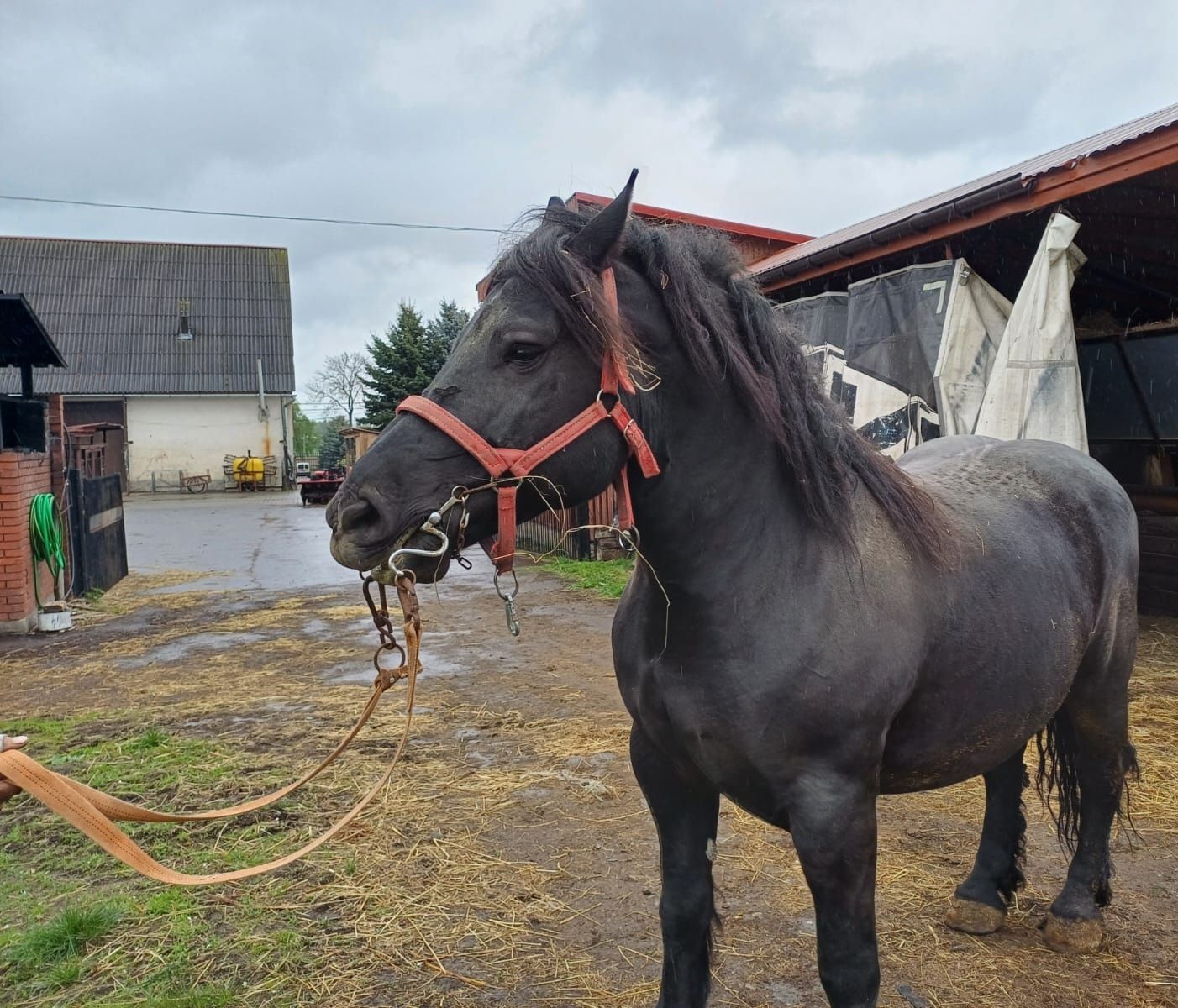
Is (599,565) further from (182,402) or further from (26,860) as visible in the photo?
(182,402)

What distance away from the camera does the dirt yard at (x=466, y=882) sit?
2.43m

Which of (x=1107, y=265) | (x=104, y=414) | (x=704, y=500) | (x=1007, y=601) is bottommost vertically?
(x=1007, y=601)

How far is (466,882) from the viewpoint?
304 centimetres

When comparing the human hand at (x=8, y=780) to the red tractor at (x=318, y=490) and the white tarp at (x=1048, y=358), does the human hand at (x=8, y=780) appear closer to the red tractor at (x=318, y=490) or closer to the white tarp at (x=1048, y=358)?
the white tarp at (x=1048, y=358)

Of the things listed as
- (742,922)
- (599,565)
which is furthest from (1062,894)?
(599,565)

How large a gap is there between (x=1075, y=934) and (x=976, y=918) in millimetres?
287

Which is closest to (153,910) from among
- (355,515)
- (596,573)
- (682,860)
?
(682,860)

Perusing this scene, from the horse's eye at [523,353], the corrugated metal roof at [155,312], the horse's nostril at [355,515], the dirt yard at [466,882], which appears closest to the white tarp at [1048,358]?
the dirt yard at [466,882]

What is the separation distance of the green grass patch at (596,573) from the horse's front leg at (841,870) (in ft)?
22.3

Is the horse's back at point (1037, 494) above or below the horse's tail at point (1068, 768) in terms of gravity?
above

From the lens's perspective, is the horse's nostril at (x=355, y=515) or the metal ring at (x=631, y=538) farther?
the metal ring at (x=631, y=538)

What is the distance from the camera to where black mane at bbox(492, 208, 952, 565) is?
5.35 feet

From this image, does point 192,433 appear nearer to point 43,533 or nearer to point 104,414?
point 104,414

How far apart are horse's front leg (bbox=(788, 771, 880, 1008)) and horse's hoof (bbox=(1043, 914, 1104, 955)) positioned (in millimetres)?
1214
